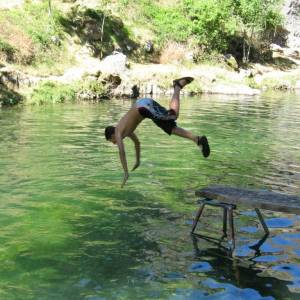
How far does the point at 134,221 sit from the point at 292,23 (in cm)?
6801

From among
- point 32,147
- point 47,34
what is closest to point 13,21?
point 47,34

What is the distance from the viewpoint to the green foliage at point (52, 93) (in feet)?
109

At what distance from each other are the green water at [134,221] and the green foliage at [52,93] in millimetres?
11208

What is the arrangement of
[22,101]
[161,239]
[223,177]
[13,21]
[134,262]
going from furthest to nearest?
[13,21] → [22,101] → [223,177] → [161,239] → [134,262]

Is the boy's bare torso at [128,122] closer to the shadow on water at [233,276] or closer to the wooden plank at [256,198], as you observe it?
the wooden plank at [256,198]

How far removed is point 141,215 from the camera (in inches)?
432

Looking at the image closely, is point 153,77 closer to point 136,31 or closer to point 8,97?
point 136,31

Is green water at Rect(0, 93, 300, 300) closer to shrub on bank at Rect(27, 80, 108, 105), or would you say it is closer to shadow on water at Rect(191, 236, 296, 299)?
shadow on water at Rect(191, 236, 296, 299)

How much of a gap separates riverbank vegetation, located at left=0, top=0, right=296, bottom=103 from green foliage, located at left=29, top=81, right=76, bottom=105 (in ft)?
0.61

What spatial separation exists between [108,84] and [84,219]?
92.0 ft

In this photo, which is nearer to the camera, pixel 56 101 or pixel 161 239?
pixel 161 239

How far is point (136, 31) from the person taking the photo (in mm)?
52594

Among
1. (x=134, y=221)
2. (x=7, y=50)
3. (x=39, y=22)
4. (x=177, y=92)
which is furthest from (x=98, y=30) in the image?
(x=134, y=221)

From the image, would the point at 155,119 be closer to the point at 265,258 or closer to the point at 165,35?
the point at 265,258
